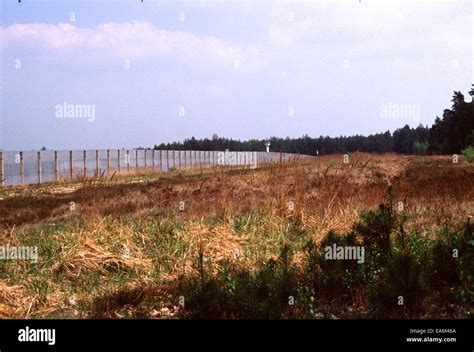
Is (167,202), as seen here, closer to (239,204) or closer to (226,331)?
(239,204)

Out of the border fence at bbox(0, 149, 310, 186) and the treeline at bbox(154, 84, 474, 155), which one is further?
the treeline at bbox(154, 84, 474, 155)

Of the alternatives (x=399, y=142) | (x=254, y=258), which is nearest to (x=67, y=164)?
(x=254, y=258)

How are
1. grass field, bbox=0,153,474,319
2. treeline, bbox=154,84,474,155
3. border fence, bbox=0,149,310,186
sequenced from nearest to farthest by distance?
grass field, bbox=0,153,474,319 → border fence, bbox=0,149,310,186 → treeline, bbox=154,84,474,155

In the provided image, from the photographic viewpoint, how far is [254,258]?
7.30 metres

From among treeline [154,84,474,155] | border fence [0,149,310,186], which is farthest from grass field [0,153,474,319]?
treeline [154,84,474,155]

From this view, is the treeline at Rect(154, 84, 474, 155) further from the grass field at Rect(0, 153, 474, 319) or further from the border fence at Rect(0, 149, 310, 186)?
the grass field at Rect(0, 153, 474, 319)

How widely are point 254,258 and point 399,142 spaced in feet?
251

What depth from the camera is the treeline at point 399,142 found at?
31578mm

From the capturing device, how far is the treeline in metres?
31.6

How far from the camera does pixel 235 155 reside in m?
57.1

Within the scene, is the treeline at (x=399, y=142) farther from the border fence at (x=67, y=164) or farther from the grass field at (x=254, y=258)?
the grass field at (x=254, y=258)

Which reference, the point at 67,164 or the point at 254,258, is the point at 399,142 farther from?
the point at 254,258

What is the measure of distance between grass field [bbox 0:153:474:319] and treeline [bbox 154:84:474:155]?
1733 centimetres

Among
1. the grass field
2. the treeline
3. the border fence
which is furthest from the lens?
the treeline
